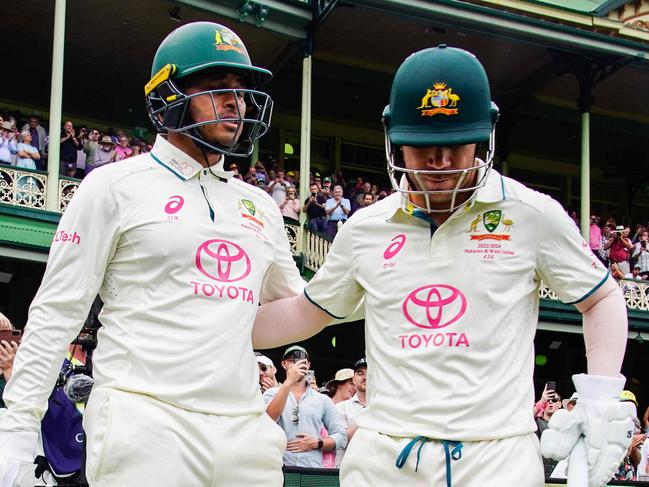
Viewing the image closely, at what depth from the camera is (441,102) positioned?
316 cm

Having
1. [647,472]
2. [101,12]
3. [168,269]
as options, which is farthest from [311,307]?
[101,12]

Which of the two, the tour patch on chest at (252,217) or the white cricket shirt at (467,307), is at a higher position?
the tour patch on chest at (252,217)

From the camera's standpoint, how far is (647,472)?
11430mm

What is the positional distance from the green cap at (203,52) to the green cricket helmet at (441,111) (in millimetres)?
769

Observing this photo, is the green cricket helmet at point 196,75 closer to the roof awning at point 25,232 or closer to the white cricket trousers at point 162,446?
the white cricket trousers at point 162,446

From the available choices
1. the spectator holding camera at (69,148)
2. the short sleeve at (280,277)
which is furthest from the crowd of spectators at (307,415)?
the spectator holding camera at (69,148)

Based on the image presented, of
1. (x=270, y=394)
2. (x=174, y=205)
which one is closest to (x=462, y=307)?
(x=174, y=205)

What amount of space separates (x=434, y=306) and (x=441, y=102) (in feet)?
2.09

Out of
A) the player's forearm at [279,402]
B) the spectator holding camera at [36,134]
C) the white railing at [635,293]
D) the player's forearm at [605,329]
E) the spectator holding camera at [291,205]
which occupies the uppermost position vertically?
the spectator holding camera at [36,134]

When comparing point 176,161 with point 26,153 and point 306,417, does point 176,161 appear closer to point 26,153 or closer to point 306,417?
point 306,417

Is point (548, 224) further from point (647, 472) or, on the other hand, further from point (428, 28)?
point (428, 28)

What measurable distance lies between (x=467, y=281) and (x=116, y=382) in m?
1.21

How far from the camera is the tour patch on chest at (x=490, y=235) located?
10.7ft

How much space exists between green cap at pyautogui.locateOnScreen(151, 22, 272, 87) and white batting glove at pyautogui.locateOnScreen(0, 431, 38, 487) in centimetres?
140
